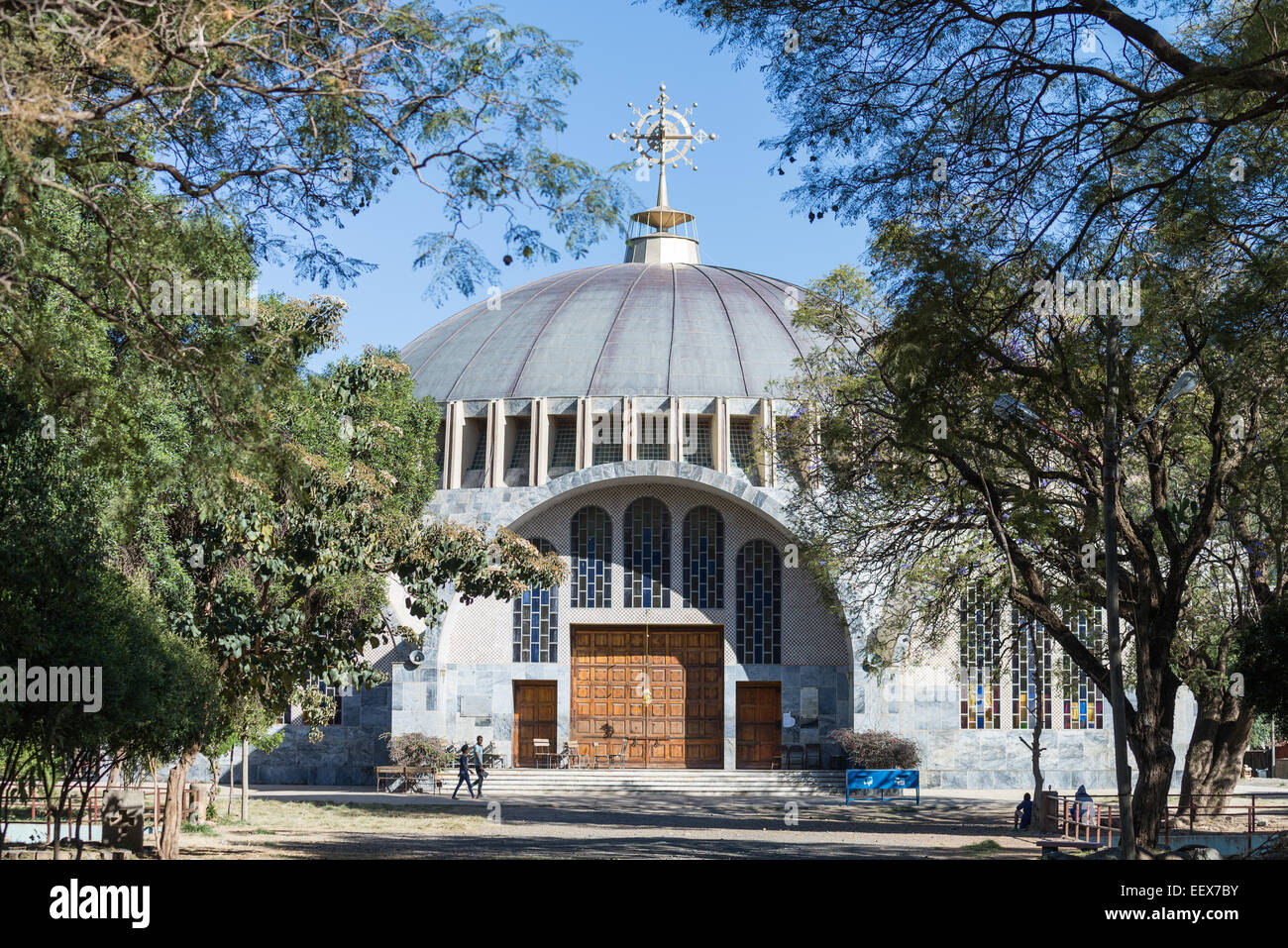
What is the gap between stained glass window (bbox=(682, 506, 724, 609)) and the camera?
1553 inches

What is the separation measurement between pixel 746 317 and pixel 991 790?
18014 mm

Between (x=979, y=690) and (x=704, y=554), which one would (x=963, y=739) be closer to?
(x=979, y=690)

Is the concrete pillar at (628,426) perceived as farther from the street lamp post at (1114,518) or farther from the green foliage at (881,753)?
the street lamp post at (1114,518)

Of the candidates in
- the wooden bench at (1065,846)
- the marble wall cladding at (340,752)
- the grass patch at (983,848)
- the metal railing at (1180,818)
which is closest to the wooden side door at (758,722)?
the marble wall cladding at (340,752)

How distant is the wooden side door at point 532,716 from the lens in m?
39.2

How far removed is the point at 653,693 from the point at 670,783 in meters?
3.97

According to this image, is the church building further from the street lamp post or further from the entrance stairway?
the street lamp post

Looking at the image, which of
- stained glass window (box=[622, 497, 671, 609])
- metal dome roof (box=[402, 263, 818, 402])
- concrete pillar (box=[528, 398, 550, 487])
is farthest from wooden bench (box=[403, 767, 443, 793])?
metal dome roof (box=[402, 263, 818, 402])

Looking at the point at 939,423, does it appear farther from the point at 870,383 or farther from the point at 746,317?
the point at 746,317

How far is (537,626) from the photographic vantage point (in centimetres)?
3944

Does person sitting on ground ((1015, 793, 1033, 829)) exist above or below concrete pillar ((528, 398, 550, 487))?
below

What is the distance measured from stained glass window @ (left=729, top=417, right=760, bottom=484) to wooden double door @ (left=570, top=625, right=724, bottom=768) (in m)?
4.65

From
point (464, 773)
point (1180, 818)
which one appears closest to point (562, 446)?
point (464, 773)

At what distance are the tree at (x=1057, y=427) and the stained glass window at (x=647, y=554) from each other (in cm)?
1464
